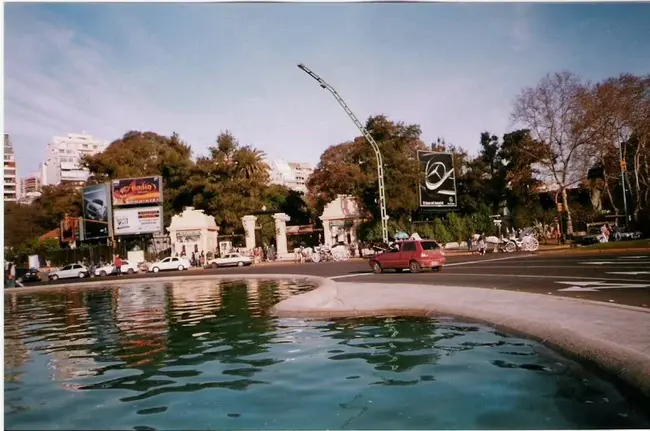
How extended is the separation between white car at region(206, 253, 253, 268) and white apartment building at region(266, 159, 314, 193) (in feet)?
10.5

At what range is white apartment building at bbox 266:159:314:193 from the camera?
11.8 metres

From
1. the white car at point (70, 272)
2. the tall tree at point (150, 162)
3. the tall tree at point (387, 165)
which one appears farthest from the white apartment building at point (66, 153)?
the tall tree at point (387, 165)

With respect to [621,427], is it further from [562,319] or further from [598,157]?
[598,157]

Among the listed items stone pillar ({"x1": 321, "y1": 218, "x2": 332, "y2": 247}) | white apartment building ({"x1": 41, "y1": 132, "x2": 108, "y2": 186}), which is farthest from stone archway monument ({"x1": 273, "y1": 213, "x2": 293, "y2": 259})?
white apartment building ({"x1": 41, "y1": 132, "x2": 108, "y2": 186})

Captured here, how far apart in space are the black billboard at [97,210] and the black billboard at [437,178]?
7.12 m

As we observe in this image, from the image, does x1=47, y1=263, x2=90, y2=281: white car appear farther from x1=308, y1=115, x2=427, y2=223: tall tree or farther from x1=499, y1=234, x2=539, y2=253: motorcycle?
x1=499, y1=234, x2=539, y2=253: motorcycle

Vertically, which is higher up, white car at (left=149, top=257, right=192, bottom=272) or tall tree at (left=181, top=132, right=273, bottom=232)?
tall tree at (left=181, top=132, right=273, bottom=232)

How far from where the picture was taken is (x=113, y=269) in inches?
527

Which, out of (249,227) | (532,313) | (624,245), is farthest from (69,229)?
(624,245)

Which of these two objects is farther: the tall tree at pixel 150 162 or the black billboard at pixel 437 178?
the black billboard at pixel 437 178

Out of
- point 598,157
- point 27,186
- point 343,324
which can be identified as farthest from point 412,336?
point 598,157

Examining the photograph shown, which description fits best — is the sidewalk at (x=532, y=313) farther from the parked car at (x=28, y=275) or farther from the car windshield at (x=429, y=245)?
the parked car at (x=28, y=275)

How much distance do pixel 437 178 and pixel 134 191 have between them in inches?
271

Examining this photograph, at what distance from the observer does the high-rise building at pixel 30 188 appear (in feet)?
23.0
